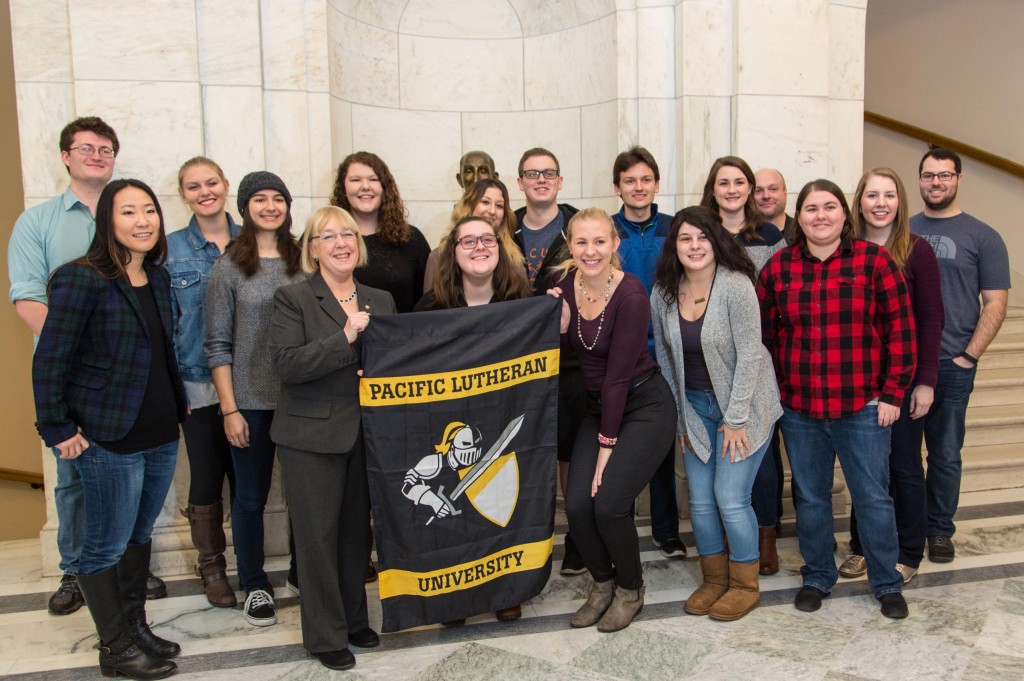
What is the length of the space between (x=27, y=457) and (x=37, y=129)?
154 inches

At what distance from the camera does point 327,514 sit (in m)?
3.05

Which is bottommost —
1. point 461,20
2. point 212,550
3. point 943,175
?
point 212,550

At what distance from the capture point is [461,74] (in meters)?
5.91

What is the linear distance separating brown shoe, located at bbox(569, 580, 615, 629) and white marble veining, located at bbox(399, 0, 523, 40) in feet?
13.1

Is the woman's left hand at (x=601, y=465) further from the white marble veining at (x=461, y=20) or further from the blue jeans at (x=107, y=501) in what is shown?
the white marble veining at (x=461, y=20)

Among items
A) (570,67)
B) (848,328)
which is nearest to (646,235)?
(848,328)

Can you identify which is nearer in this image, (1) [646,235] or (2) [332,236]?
(2) [332,236]

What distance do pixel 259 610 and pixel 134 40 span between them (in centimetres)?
282

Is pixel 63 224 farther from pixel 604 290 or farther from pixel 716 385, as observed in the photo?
pixel 716 385

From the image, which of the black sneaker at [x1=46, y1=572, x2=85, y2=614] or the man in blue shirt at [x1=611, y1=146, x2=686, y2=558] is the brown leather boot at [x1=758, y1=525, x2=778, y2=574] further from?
the black sneaker at [x1=46, y1=572, x2=85, y2=614]

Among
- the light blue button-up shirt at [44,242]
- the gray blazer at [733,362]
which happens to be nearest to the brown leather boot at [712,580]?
the gray blazer at [733,362]

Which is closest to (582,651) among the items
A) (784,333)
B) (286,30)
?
(784,333)

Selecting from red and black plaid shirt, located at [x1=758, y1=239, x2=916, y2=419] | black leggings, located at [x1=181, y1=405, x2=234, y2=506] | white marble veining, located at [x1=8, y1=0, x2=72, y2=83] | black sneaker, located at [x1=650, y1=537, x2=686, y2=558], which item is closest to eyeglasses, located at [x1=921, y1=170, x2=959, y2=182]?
red and black plaid shirt, located at [x1=758, y1=239, x2=916, y2=419]

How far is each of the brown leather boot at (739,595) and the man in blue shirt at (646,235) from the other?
2.00 feet
